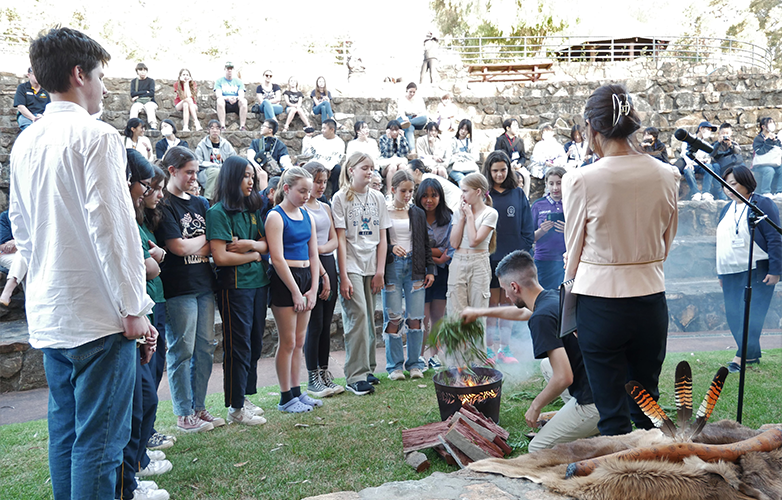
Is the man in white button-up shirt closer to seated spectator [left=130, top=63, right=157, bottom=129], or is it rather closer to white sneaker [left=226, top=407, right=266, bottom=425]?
white sneaker [left=226, top=407, right=266, bottom=425]

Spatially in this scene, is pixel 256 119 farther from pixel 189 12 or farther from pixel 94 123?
pixel 189 12

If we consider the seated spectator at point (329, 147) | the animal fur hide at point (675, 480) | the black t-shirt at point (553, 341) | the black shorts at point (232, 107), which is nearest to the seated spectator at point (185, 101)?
the black shorts at point (232, 107)

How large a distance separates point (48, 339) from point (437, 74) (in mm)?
15639

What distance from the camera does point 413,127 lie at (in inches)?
→ 472

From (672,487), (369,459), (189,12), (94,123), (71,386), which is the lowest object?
(369,459)

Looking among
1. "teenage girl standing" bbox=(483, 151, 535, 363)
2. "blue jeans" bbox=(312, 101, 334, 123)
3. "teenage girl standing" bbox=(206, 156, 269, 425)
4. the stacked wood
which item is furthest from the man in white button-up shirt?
"blue jeans" bbox=(312, 101, 334, 123)

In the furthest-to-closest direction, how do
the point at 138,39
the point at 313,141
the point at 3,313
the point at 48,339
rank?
the point at 138,39 < the point at 313,141 < the point at 3,313 < the point at 48,339

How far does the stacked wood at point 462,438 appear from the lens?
3287mm

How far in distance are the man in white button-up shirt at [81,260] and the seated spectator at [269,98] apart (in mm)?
10141

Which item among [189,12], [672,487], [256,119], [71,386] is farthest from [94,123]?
[189,12]

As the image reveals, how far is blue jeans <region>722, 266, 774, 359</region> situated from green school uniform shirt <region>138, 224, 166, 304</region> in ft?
17.3

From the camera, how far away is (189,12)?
92.7 ft

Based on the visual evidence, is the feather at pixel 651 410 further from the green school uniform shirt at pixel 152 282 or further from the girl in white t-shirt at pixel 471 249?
the girl in white t-shirt at pixel 471 249

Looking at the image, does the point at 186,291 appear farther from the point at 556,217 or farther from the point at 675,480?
the point at 556,217
